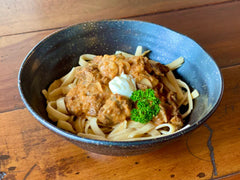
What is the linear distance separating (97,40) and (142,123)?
89 cm

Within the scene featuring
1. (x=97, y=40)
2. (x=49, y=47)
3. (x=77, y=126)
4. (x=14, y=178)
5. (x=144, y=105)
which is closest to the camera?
(x=14, y=178)

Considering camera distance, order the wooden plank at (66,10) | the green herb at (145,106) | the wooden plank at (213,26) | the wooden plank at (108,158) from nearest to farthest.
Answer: the wooden plank at (108,158) → the green herb at (145,106) → the wooden plank at (213,26) → the wooden plank at (66,10)

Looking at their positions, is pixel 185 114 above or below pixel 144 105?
below

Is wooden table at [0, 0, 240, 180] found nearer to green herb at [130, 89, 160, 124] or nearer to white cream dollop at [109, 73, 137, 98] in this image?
green herb at [130, 89, 160, 124]

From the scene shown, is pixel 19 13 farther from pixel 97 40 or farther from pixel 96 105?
pixel 96 105

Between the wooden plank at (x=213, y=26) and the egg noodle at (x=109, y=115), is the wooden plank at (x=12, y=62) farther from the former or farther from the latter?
the wooden plank at (x=213, y=26)

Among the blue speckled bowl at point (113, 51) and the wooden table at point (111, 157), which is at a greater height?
the blue speckled bowl at point (113, 51)

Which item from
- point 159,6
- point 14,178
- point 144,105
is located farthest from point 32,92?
point 159,6

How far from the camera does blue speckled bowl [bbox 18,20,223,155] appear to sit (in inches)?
72.8

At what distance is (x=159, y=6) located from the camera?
10.9 feet

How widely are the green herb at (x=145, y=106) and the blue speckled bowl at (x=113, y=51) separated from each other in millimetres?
282

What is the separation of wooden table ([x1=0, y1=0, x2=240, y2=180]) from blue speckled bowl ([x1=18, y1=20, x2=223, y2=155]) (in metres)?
0.20

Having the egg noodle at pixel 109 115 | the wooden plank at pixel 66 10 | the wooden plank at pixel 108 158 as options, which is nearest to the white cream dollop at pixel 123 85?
the egg noodle at pixel 109 115

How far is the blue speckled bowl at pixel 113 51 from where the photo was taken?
185 centimetres
